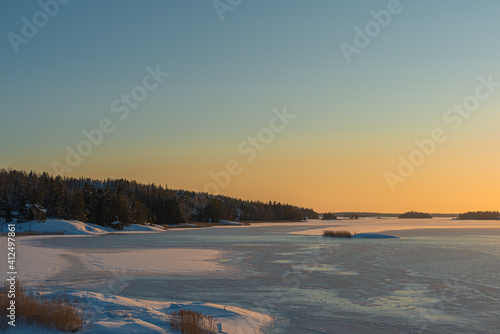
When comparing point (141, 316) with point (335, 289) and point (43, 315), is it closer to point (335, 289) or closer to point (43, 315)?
point (43, 315)

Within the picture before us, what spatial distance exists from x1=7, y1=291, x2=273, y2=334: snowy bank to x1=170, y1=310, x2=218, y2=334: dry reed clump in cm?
23

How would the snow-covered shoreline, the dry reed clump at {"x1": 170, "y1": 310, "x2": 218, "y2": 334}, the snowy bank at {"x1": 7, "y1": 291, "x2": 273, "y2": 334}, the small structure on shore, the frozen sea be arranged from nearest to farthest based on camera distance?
1. the snowy bank at {"x1": 7, "y1": 291, "x2": 273, "y2": 334}
2. the dry reed clump at {"x1": 170, "y1": 310, "x2": 218, "y2": 334}
3. the snow-covered shoreline
4. the frozen sea
5. the small structure on shore

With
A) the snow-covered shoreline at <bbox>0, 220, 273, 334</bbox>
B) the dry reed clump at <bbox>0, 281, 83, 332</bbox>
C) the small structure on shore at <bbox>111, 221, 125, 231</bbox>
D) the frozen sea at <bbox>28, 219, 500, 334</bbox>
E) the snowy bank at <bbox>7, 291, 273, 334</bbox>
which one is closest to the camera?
the dry reed clump at <bbox>0, 281, 83, 332</bbox>

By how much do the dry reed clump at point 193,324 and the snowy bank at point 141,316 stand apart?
235 millimetres

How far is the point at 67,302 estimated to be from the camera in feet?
51.5

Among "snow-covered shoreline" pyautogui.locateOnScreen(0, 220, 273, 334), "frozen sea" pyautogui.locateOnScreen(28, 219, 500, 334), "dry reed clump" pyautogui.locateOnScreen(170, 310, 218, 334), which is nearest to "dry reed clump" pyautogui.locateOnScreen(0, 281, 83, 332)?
"snow-covered shoreline" pyautogui.locateOnScreen(0, 220, 273, 334)

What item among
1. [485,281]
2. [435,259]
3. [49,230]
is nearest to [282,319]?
[485,281]

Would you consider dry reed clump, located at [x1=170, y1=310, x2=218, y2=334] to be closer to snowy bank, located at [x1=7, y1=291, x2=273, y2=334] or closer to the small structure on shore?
snowy bank, located at [x1=7, y1=291, x2=273, y2=334]

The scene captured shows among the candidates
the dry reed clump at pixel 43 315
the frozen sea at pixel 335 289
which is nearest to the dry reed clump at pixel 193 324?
the frozen sea at pixel 335 289

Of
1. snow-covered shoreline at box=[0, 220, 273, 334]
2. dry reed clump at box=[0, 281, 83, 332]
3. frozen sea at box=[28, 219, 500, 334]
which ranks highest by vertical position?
dry reed clump at box=[0, 281, 83, 332]

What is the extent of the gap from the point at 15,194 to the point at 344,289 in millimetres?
136327

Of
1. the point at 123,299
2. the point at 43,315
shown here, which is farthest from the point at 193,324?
the point at 123,299

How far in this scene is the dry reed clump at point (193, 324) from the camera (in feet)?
43.1

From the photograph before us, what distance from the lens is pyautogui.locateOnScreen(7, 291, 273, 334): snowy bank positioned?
42.6 ft
